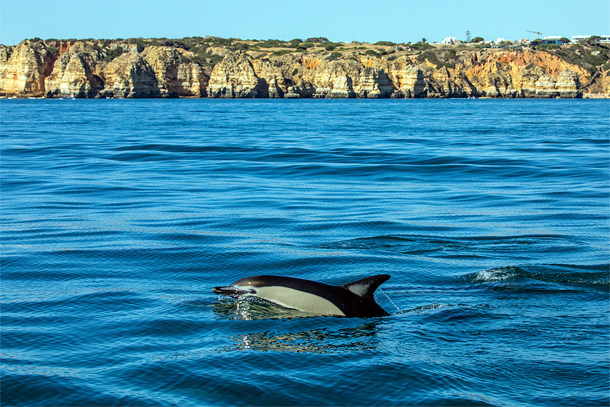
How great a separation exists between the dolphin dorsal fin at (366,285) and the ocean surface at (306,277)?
36 cm

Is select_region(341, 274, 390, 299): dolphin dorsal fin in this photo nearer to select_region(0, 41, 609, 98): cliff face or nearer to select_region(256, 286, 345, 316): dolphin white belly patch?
select_region(256, 286, 345, 316): dolphin white belly patch

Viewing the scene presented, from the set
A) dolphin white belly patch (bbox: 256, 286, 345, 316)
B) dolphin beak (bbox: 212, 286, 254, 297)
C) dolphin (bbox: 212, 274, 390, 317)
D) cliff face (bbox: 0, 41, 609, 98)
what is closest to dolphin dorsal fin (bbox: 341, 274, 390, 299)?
dolphin (bbox: 212, 274, 390, 317)

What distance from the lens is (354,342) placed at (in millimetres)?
6859

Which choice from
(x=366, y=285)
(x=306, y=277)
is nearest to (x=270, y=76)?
(x=306, y=277)

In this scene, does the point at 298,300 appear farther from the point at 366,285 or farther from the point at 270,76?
the point at 270,76

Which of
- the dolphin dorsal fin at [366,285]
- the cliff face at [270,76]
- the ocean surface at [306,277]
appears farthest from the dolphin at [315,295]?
the cliff face at [270,76]

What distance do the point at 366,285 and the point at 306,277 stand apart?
2469mm

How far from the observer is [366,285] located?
7352 mm

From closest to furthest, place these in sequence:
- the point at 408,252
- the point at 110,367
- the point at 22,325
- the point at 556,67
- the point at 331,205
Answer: the point at 110,367 → the point at 22,325 → the point at 408,252 → the point at 331,205 → the point at 556,67

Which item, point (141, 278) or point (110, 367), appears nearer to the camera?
point (110, 367)

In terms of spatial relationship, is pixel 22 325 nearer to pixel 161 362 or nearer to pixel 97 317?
pixel 97 317

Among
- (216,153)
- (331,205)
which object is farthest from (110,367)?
(216,153)

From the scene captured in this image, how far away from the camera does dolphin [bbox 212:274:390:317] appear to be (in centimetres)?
748

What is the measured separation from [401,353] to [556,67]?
188 m
